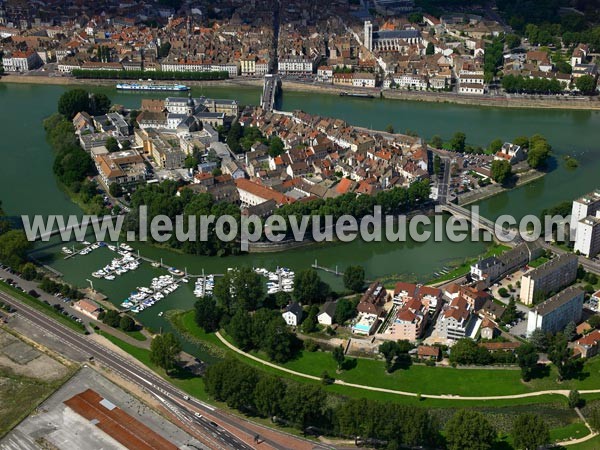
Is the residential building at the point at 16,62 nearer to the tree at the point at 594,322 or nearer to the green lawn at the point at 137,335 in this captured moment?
the green lawn at the point at 137,335

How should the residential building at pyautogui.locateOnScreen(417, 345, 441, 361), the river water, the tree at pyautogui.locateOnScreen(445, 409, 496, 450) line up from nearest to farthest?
the tree at pyautogui.locateOnScreen(445, 409, 496, 450) → the residential building at pyautogui.locateOnScreen(417, 345, 441, 361) → the river water

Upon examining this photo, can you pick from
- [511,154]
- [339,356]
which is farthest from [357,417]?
[511,154]

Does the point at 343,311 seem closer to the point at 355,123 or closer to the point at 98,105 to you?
the point at 355,123

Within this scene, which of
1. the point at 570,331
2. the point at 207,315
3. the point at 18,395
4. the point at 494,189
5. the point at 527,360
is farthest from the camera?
the point at 494,189

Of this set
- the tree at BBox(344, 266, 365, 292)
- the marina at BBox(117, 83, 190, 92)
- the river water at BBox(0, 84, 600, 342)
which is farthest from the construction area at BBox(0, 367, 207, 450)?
the marina at BBox(117, 83, 190, 92)

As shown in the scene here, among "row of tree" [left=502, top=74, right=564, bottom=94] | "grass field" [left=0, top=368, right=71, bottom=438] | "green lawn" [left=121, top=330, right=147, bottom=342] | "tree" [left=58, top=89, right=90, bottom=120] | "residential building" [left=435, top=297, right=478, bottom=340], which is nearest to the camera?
"grass field" [left=0, top=368, right=71, bottom=438]

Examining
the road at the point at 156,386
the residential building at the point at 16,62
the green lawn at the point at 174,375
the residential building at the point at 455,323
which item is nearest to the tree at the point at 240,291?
the green lawn at the point at 174,375

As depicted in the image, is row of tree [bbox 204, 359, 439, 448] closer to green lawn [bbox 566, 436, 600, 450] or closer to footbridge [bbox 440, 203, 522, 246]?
green lawn [bbox 566, 436, 600, 450]

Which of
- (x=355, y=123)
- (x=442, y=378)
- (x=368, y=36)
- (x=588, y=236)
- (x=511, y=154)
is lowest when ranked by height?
(x=442, y=378)
